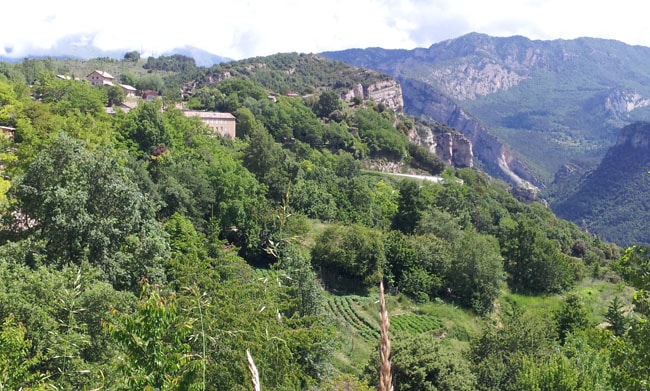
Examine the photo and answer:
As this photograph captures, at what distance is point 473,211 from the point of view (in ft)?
199

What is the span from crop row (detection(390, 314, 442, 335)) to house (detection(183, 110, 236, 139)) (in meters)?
38.4

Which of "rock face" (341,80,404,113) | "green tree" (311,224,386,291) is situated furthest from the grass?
"rock face" (341,80,404,113)

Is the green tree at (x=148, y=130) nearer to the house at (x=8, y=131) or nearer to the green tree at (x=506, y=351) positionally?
the house at (x=8, y=131)

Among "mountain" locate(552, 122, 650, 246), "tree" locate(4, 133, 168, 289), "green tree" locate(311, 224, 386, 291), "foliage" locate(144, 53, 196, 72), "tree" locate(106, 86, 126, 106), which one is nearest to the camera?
"tree" locate(4, 133, 168, 289)

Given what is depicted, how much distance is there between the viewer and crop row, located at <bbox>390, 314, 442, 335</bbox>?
29.3 meters

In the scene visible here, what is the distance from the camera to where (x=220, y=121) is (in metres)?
63.1

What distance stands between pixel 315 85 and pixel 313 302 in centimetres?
11438

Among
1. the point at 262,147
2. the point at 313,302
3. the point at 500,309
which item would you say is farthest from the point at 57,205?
the point at 500,309

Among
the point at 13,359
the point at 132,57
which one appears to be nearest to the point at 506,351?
the point at 13,359

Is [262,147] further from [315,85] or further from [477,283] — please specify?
[315,85]

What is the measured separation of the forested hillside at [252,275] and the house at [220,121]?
2666mm

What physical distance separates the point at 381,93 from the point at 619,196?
78.2 m

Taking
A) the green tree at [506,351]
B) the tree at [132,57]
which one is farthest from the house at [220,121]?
the tree at [132,57]

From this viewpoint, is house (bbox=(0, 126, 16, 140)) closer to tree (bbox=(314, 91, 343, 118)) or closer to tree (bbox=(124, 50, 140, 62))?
tree (bbox=(314, 91, 343, 118))
